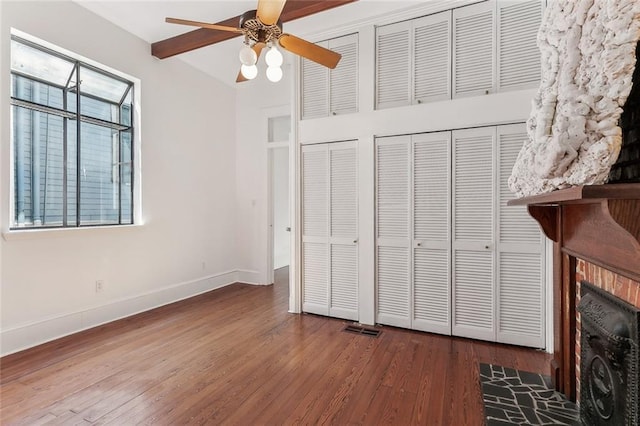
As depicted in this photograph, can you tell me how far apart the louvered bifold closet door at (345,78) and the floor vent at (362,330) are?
2359 mm

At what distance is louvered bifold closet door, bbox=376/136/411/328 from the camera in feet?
11.1

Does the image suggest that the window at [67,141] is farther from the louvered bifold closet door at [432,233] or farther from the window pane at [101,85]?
the louvered bifold closet door at [432,233]

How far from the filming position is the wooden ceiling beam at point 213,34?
3080 mm

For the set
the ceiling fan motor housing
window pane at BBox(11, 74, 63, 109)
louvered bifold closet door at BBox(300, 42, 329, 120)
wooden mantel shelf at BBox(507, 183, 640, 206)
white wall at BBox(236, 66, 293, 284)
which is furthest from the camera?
white wall at BBox(236, 66, 293, 284)

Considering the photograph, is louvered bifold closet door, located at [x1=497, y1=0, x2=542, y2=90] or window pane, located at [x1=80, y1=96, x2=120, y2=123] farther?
window pane, located at [x1=80, y1=96, x2=120, y2=123]

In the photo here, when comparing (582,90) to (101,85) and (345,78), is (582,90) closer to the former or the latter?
(345,78)

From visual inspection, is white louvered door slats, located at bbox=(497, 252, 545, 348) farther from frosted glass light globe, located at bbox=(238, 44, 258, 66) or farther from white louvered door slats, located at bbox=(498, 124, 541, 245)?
frosted glass light globe, located at bbox=(238, 44, 258, 66)

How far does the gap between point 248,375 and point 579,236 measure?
2330mm

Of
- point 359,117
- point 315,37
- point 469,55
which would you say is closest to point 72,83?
point 315,37

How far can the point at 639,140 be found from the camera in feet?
4.33

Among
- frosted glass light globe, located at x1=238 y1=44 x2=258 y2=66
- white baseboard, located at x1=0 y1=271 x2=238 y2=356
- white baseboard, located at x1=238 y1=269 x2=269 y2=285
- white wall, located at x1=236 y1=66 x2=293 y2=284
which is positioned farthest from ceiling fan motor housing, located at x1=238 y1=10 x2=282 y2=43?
white baseboard, located at x1=238 y1=269 x2=269 y2=285

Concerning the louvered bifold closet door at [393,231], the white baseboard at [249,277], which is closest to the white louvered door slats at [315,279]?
the louvered bifold closet door at [393,231]

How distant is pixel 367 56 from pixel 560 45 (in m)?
2.21

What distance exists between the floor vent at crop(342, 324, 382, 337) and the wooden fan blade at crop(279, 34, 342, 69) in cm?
253
